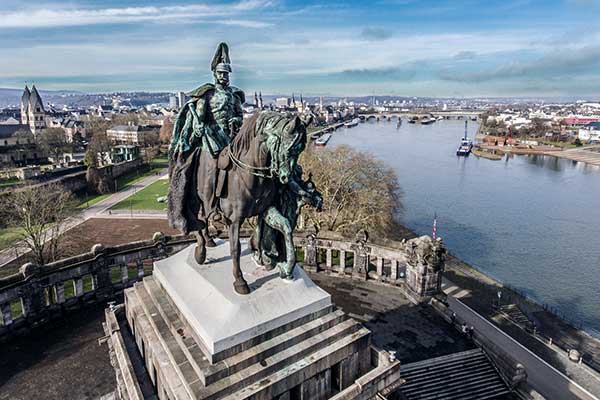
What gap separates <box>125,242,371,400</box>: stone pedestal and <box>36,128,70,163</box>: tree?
297 ft

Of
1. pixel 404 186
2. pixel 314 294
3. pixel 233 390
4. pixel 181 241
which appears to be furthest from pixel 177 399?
pixel 404 186

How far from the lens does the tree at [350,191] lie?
34062 millimetres

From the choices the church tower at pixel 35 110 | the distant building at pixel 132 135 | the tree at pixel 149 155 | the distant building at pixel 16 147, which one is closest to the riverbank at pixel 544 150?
the tree at pixel 149 155

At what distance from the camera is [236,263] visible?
10961mm

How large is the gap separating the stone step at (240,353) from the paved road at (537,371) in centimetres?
1079

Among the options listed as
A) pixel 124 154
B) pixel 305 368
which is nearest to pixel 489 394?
pixel 305 368

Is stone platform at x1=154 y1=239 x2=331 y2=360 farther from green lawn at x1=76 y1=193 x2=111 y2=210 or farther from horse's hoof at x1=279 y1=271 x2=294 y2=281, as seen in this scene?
green lawn at x1=76 y1=193 x2=111 y2=210

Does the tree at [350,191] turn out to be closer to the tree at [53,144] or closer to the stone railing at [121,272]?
the stone railing at [121,272]

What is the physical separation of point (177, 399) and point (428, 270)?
13.8 metres

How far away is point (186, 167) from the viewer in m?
12.0

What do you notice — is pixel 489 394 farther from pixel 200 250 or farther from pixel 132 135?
pixel 132 135

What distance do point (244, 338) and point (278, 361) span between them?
1.04m

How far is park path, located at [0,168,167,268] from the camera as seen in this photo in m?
32.3

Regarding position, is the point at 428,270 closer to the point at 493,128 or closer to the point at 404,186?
the point at 404,186
